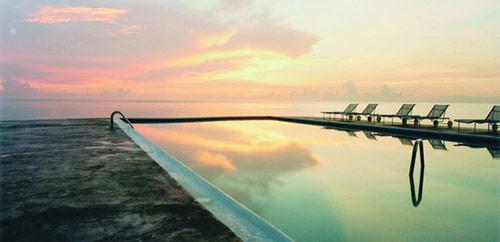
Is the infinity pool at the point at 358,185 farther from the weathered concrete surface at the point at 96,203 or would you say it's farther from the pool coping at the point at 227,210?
the weathered concrete surface at the point at 96,203

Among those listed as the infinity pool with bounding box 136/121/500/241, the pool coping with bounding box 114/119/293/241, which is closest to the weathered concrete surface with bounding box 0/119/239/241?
the pool coping with bounding box 114/119/293/241

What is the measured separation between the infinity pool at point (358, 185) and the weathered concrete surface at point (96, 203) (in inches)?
93.6

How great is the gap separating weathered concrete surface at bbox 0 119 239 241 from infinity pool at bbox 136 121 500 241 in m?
2.38

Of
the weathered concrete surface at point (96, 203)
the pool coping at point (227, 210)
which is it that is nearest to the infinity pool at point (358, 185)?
the pool coping at point (227, 210)

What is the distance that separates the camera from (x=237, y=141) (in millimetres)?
15547

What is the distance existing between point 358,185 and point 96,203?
6.22 m

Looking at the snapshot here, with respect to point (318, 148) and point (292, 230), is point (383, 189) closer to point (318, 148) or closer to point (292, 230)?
point (292, 230)

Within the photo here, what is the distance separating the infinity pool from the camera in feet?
17.6

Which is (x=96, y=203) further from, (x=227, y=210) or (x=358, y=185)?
(x=358, y=185)

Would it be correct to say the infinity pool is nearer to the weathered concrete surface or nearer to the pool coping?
the pool coping

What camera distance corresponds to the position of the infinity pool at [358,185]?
538 cm

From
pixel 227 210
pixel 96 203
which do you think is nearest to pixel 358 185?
pixel 227 210

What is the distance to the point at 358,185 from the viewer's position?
26.1 feet

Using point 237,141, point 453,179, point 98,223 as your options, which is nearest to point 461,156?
point 453,179
